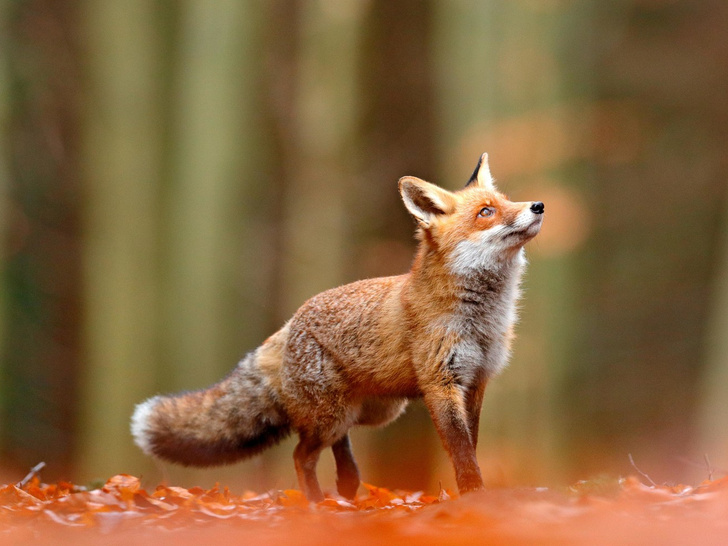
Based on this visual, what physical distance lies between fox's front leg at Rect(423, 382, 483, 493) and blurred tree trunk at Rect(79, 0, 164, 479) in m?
8.12

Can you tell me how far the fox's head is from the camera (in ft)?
18.5

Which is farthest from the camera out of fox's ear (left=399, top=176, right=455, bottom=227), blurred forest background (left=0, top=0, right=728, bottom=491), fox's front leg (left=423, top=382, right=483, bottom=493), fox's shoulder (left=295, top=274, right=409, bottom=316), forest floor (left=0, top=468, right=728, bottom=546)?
blurred forest background (left=0, top=0, right=728, bottom=491)

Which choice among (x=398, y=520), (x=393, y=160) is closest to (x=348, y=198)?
(x=393, y=160)

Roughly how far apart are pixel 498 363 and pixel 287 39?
1225 cm

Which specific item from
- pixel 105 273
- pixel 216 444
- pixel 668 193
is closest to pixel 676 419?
pixel 668 193

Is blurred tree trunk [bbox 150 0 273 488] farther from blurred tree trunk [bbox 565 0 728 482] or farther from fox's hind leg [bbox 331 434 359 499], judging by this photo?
blurred tree trunk [bbox 565 0 728 482]

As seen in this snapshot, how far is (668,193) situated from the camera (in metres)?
18.0

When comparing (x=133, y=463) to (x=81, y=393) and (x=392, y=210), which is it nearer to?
(x=81, y=393)

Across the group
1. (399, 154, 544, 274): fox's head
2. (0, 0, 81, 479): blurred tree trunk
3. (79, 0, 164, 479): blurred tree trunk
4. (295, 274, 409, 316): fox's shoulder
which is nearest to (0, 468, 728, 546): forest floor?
(295, 274, 409, 316): fox's shoulder

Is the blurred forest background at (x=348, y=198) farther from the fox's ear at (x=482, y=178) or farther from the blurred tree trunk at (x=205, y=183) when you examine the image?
the fox's ear at (x=482, y=178)

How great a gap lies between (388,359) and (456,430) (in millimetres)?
785

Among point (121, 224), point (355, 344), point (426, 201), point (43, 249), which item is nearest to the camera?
point (355, 344)

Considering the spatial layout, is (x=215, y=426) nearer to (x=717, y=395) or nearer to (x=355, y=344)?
(x=355, y=344)

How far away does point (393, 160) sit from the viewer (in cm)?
1622
